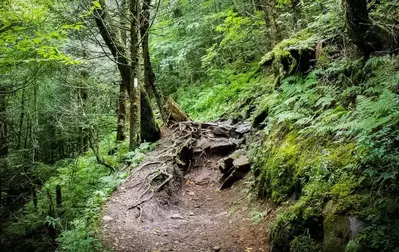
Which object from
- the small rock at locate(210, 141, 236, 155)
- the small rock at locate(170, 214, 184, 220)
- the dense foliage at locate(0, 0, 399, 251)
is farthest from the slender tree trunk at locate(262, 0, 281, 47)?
the small rock at locate(170, 214, 184, 220)

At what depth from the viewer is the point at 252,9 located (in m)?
14.6

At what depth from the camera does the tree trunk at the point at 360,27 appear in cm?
535

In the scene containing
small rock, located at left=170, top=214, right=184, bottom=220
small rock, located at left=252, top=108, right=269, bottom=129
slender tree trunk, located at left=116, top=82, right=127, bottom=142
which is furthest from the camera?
slender tree trunk, located at left=116, top=82, right=127, bottom=142

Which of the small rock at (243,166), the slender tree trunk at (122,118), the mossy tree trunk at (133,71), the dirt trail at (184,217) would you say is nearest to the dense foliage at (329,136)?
the small rock at (243,166)

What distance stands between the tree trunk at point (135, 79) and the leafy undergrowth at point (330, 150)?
3.87 m

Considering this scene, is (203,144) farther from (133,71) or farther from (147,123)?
(133,71)

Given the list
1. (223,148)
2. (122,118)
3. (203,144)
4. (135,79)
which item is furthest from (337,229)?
(122,118)

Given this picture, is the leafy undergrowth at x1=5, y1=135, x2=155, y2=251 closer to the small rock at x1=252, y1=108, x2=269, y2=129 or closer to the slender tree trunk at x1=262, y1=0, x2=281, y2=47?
the small rock at x1=252, y1=108, x2=269, y2=129

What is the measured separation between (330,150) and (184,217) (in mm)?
3770

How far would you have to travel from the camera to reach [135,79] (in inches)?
386

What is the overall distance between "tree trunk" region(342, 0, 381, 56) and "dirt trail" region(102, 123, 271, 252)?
352 centimetres

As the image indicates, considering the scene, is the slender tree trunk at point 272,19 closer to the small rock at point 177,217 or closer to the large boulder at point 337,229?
the small rock at point 177,217

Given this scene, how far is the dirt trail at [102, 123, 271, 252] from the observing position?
18.6ft

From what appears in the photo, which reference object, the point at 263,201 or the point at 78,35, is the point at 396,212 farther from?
the point at 78,35
